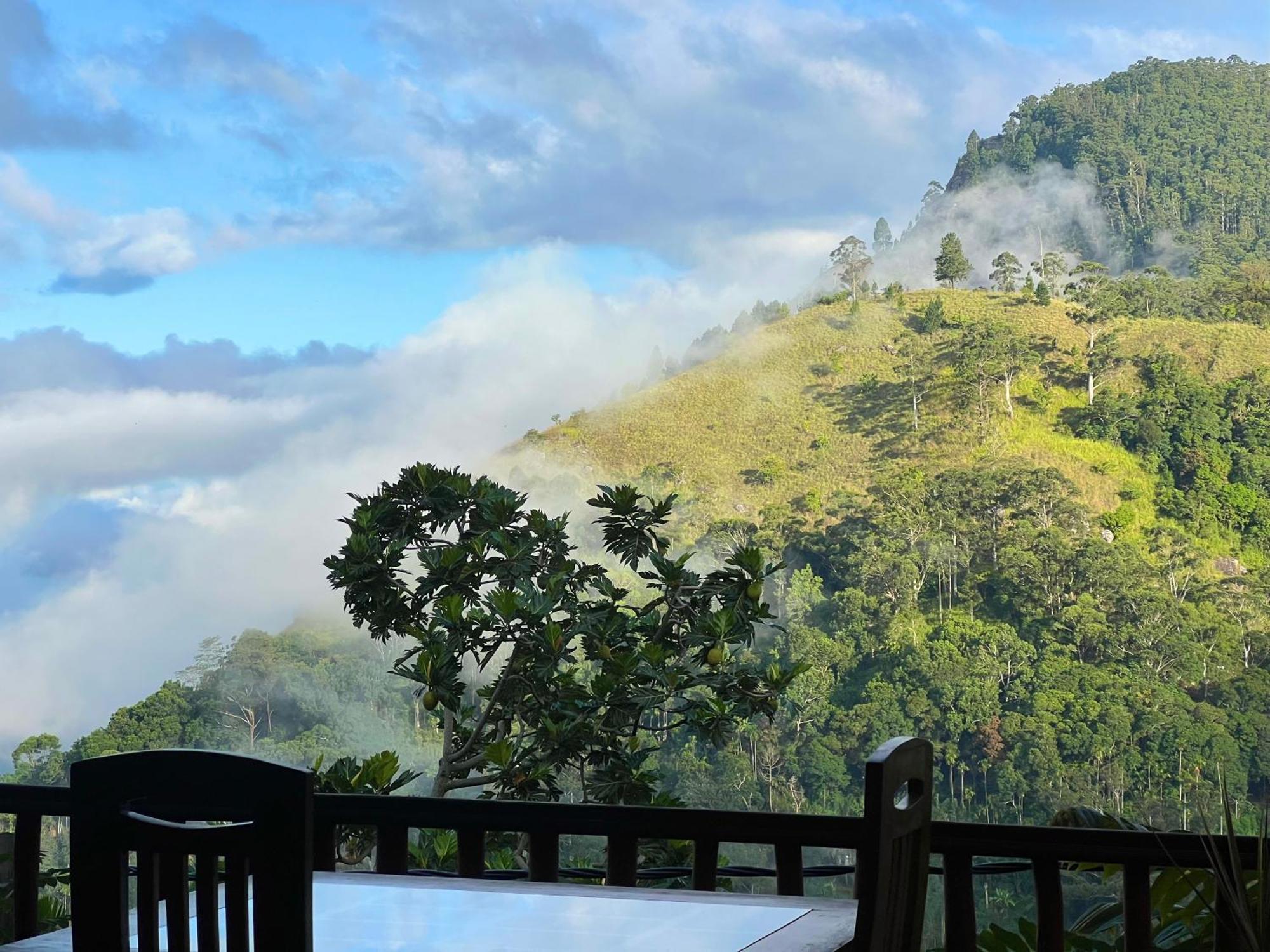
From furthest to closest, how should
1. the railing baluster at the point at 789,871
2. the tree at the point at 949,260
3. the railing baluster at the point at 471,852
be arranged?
the tree at the point at 949,260 < the railing baluster at the point at 471,852 < the railing baluster at the point at 789,871

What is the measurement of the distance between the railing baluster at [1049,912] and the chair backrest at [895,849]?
0.35m

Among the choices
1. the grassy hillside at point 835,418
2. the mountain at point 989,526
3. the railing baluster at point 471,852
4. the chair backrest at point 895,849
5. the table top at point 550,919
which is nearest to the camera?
the chair backrest at point 895,849

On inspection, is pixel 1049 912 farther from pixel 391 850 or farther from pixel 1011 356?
pixel 1011 356

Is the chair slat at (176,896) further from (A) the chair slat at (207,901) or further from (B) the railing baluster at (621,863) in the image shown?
(B) the railing baluster at (621,863)

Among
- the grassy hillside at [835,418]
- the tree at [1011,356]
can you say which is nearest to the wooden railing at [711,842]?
the grassy hillside at [835,418]

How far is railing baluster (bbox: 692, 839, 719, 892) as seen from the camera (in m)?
1.65

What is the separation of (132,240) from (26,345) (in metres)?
2.11

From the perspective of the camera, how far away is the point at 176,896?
3.20ft

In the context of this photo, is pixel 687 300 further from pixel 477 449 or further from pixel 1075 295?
pixel 1075 295

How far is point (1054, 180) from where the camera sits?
2748 centimetres

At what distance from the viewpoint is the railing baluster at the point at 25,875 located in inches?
73.7

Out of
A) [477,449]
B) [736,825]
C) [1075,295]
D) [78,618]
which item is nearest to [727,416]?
Result: [477,449]

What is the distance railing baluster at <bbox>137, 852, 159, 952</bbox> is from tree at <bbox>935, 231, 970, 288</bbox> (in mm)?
26433

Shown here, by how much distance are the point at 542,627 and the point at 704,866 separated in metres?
1.83
